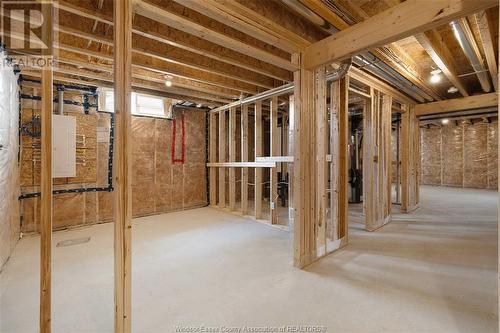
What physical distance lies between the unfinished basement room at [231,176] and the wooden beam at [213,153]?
349 mm

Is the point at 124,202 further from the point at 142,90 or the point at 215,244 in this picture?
the point at 142,90

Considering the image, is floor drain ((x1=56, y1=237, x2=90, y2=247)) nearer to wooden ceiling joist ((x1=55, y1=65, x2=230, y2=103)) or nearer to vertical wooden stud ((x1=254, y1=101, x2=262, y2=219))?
wooden ceiling joist ((x1=55, y1=65, x2=230, y2=103))

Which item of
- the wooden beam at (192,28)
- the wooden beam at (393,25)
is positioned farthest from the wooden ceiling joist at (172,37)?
the wooden beam at (393,25)

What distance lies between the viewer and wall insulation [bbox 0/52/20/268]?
2373mm

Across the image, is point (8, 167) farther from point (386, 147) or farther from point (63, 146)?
point (386, 147)

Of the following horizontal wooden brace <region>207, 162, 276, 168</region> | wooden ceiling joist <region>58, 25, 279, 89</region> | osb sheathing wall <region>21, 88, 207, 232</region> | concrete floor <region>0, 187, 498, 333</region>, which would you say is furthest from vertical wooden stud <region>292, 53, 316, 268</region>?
osb sheathing wall <region>21, 88, 207, 232</region>

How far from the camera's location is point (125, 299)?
52.8 inches

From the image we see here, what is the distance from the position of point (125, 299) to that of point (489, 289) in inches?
112

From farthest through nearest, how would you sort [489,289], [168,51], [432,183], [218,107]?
1. [432,183]
2. [218,107]
3. [168,51]
4. [489,289]

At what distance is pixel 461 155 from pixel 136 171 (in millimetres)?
10901

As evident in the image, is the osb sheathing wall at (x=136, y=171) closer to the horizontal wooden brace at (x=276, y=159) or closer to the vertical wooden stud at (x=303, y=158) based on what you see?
the horizontal wooden brace at (x=276, y=159)

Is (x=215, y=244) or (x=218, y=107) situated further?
(x=218, y=107)

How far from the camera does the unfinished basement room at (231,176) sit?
1591mm

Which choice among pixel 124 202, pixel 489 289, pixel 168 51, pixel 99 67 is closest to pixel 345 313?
pixel 489 289
